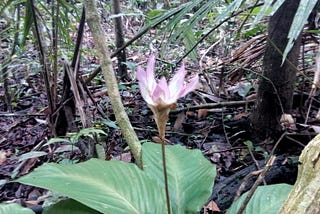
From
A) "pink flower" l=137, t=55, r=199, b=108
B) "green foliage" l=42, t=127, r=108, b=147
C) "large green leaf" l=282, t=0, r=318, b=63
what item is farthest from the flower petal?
"green foliage" l=42, t=127, r=108, b=147

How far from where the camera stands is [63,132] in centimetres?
157

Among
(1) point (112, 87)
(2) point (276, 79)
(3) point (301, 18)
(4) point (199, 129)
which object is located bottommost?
(4) point (199, 129)

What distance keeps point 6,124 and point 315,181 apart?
6.27 ft

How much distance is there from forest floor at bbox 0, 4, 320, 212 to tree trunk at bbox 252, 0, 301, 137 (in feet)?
0.21

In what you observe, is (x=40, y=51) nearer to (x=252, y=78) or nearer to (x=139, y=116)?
(x=139, y=116)

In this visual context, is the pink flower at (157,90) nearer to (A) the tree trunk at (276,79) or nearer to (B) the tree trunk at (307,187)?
(B) the tree trunk at (307,187)

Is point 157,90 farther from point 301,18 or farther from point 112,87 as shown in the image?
point 112,87

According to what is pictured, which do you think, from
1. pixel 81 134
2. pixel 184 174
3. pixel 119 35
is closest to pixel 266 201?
pixel 184 174

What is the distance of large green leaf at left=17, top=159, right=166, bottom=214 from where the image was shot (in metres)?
0.71

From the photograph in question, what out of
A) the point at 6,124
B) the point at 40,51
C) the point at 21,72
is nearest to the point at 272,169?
the point at 40,51

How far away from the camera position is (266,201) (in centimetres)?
79

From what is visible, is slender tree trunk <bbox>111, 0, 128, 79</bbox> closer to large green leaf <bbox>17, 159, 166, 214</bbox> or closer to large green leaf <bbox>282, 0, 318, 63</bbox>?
large green leaf <bbox>17, 159, 166, 214</bbox>

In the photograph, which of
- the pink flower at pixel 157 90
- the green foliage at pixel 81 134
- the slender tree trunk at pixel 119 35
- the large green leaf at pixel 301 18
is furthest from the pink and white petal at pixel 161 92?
the slender tree trunk at pixel 119 35

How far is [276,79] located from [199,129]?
449 mm
